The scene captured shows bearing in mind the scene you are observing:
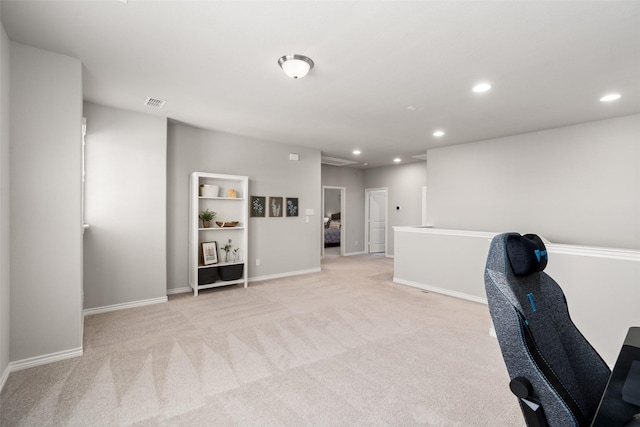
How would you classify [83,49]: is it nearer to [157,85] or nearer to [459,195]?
[157,85]

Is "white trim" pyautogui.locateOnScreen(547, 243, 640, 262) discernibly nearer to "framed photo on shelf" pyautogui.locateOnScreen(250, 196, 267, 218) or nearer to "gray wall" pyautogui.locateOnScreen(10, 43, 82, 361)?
"framed photo on shelf" pyautogui.locateOnScreen(250, 196, 267, 218)

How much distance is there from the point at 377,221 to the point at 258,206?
4725mm

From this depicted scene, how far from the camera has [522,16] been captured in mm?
1979

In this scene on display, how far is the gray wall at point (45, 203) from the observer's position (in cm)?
246

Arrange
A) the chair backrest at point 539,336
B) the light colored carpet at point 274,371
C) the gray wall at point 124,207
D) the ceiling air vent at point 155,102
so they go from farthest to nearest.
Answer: the gray wall at point 124,207 → the ceiling air vent at point 155,102 → the light colored carpet at point 274,371 → the chair backrest at point 539,336

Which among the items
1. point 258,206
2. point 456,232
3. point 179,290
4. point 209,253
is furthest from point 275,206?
point 456,232

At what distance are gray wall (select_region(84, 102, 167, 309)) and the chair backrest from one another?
4.11 m

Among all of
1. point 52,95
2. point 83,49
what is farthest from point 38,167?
point 83,49

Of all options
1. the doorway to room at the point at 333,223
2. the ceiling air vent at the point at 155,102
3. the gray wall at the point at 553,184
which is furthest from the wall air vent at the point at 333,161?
the ceiling air vent at the point at 155,102

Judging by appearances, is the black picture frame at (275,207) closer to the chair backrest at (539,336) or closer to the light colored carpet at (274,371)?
the light colored carpet at (274,371)

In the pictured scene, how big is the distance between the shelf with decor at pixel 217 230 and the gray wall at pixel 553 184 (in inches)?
149

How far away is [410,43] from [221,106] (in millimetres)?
2392

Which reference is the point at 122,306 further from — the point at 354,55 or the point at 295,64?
the point at 354,55

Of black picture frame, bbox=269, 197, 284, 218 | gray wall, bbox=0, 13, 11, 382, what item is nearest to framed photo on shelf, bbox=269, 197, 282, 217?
black picture frame, bbox=269, 197, 284, 218
